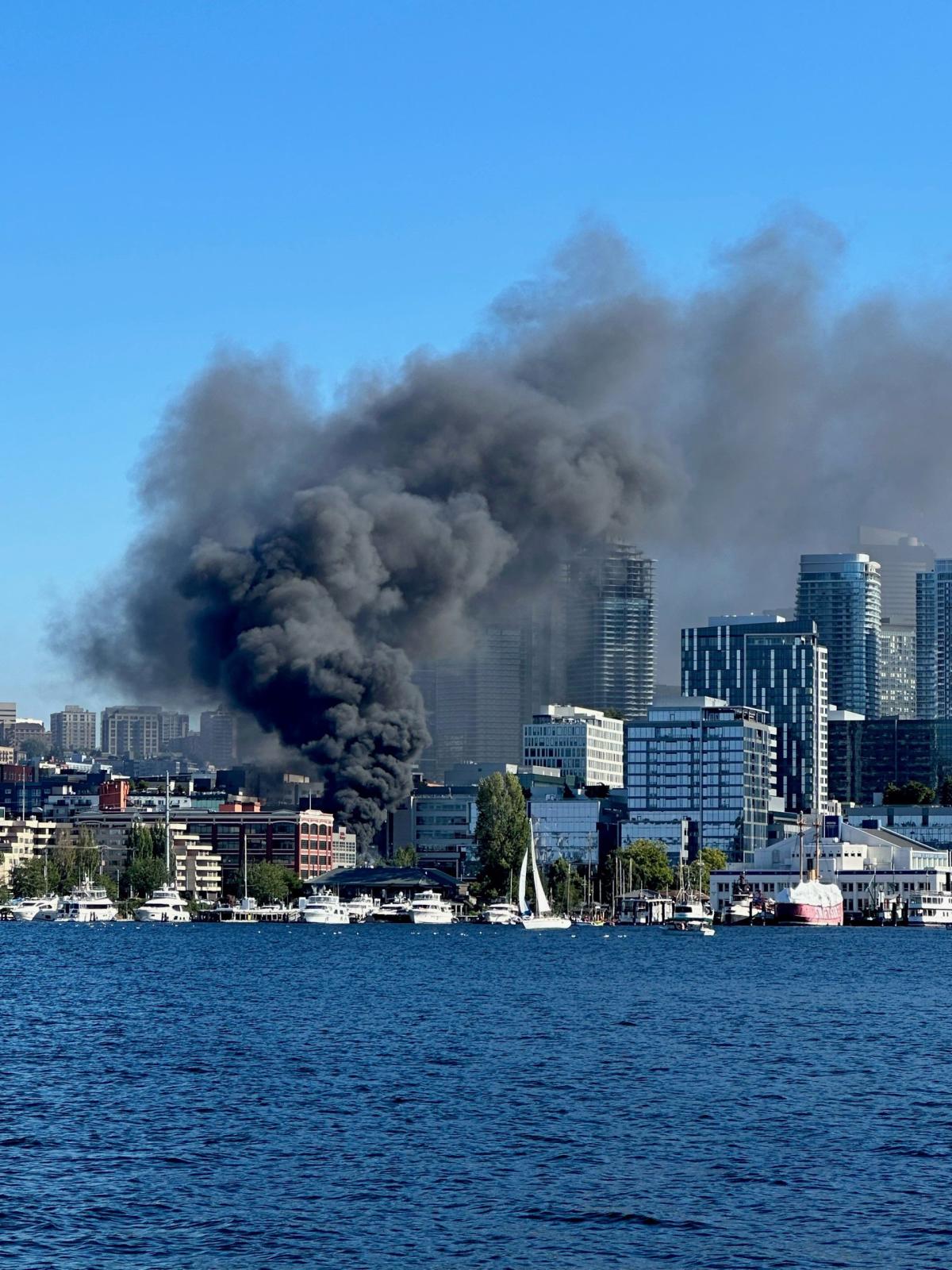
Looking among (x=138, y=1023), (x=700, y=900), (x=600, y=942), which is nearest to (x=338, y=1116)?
(x=138, y=1023)

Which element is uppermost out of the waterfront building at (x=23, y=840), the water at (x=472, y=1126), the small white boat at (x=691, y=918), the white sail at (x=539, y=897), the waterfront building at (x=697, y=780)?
the waterfront building at (x=697, y=780)

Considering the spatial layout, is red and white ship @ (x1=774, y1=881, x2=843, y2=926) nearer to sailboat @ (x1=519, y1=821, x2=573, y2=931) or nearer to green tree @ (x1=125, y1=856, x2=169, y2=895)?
sailboat @ (x1=519, y1=821, x2=573, y2=931)

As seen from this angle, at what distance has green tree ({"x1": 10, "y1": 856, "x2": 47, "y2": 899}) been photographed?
144125mm

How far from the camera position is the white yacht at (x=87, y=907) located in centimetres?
12838

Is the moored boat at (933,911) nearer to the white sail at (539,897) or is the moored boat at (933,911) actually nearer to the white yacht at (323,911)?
the white sail at (539,897)

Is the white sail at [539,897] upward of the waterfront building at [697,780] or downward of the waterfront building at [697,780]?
downward

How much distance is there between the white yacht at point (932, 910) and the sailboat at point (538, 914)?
86.5 feet

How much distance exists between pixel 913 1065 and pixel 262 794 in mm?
127640

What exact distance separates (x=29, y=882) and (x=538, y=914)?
126 feet

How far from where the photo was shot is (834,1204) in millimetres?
28094

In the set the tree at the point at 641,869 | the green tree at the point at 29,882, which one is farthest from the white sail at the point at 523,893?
the green tree at the point at 29,882

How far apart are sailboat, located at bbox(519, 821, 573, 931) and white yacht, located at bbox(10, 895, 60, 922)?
1134 inches

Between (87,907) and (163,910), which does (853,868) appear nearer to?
(163,910)

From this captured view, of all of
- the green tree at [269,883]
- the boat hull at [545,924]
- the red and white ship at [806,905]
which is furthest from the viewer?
the green tree at [269,883]
